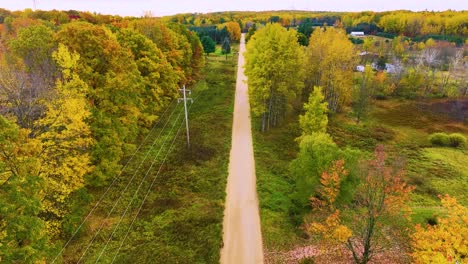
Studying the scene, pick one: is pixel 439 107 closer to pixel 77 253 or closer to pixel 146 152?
pixel 146 152

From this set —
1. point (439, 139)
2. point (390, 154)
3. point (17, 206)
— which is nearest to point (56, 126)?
point (17, 206)

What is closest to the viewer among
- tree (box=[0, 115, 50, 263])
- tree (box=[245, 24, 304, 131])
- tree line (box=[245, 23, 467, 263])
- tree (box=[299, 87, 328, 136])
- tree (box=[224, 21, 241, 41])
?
tree (box=[0, 115, 50, 263])

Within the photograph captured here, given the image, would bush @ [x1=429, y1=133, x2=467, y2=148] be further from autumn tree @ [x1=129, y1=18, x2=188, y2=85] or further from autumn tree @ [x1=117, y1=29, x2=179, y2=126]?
autumn tree @ [x1=117, y1=29, x2=179, y2=126]

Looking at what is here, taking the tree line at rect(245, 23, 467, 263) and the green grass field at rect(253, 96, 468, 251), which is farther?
the green grass field at rect(253, 96, 468, 251)

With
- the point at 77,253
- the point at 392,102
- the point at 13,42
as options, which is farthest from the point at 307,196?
the point at 392,102

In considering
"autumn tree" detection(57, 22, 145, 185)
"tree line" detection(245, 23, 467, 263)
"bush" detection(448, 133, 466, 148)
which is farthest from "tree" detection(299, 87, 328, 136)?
"bush" detection(448, 133, 466, 148)
